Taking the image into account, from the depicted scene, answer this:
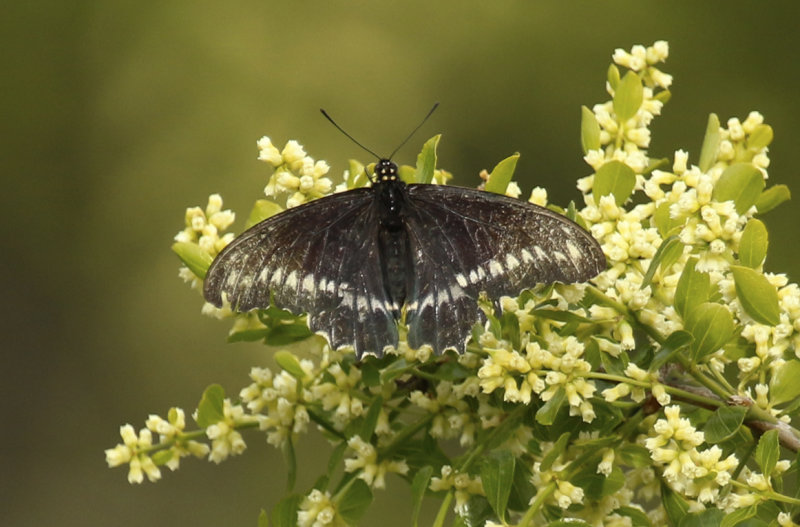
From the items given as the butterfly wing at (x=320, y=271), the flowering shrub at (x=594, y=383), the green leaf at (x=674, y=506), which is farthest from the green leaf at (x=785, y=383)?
the butterfly wing at (x=320, y=271)

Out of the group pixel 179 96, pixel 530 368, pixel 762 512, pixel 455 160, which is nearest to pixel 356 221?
pixel 530 368

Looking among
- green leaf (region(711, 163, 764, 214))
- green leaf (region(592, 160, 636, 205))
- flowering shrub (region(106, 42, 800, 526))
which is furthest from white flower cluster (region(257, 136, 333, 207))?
green leaf (region(711, 163, 764, 214))

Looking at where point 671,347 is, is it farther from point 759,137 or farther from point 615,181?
point 759,137

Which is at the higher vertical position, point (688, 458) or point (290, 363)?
point (290, 363)

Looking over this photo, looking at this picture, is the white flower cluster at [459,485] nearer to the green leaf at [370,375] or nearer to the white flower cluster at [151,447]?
the green leaf at [370,375]

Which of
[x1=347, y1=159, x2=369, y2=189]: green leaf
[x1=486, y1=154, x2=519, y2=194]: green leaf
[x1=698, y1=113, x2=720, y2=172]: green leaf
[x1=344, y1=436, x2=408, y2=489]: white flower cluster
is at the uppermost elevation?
[x1=347, y1=159, x2=369, y2=189]: green leaf

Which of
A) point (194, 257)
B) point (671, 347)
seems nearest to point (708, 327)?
point (671, 347)

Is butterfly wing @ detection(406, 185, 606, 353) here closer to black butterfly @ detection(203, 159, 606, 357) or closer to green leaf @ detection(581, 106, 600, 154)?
black butterfly @ detection(203, 159, 606, 357)

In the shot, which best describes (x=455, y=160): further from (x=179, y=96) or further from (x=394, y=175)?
(x=394, y=175)
